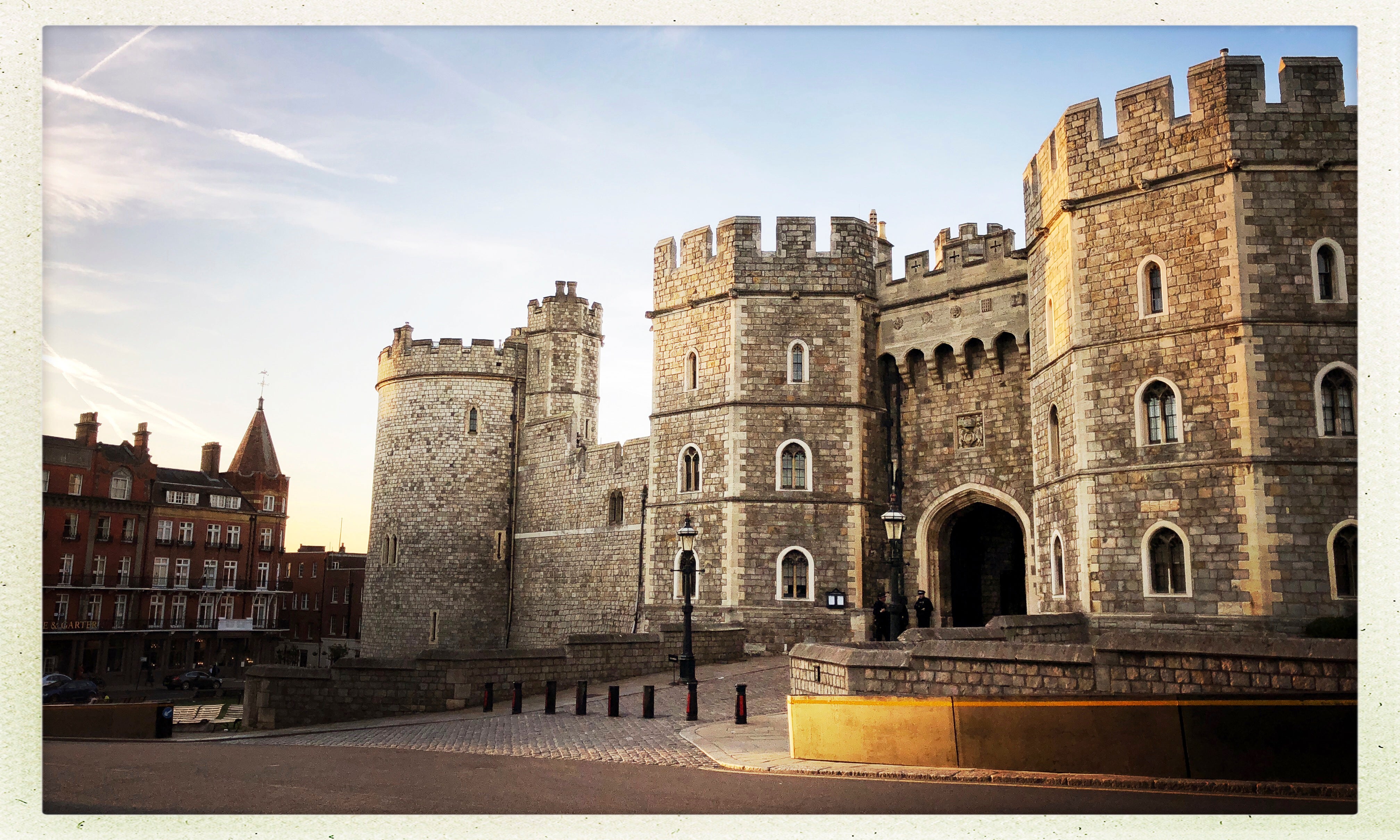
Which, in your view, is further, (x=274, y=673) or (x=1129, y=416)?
(x=274, y=673)

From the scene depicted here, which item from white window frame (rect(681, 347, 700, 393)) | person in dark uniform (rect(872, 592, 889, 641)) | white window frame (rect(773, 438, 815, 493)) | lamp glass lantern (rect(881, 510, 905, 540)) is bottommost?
person in dark uniform (rect(872, 592, 889, 641))

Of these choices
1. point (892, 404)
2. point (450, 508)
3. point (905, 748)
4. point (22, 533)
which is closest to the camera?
point (22, 533)

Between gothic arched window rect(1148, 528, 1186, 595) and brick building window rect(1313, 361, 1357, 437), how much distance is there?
89.3 inches

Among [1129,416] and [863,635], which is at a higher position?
[1129,416]

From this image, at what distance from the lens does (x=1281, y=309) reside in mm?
13961

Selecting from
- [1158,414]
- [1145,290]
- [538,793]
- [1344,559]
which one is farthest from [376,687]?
[1344,559]

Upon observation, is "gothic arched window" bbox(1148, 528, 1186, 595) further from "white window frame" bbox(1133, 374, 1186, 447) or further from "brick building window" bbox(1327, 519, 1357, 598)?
"brick building window" bbox(1327, 519, 1357, 598)

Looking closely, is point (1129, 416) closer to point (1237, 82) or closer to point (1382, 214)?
point (1237, 82)

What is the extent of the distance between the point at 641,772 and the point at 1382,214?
7.50 meters

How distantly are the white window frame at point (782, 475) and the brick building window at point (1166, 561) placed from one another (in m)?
7.07

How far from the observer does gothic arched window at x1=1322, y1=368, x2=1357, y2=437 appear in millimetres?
13656

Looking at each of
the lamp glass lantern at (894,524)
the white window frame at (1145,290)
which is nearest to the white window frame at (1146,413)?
the white window frame at (1145,290)

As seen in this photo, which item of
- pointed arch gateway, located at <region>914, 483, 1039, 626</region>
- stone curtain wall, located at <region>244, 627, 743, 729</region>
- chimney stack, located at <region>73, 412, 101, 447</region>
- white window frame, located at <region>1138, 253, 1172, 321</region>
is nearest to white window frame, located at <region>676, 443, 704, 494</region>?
pointed arch gateway, located at <region>914, 483, 1039, 626</region>
